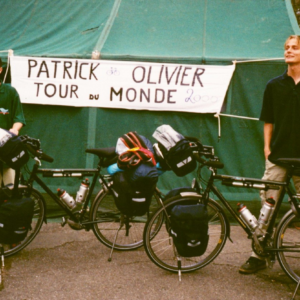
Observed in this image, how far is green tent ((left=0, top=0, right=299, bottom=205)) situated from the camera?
19.6ft

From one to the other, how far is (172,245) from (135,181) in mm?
788

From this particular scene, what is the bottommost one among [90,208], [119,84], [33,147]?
[90,208]

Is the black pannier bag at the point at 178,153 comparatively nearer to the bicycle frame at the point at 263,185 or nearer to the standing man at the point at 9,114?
the bicycle frame at the point at 263,185

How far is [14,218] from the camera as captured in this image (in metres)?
4.27

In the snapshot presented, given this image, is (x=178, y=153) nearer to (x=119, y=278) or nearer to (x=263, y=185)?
(x=263, y=185)

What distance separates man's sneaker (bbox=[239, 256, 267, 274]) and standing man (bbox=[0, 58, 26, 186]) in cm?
264

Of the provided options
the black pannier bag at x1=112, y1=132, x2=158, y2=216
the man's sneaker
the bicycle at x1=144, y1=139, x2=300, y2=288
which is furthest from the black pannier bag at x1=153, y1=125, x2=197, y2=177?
the man's sneaker

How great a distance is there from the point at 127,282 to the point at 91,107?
8.86ft

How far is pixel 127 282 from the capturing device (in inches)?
165

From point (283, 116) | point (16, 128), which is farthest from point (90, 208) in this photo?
point (283, 116)

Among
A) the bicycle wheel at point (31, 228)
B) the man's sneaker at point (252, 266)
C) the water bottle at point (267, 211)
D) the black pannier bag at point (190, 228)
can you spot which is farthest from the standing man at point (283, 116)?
the bicycle wheel at point (31, 228)

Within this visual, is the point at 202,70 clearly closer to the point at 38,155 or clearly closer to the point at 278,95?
the point at 278,95

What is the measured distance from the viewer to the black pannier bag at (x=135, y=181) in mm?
4215

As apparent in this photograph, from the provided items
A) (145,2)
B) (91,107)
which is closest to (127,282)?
(91,107)
